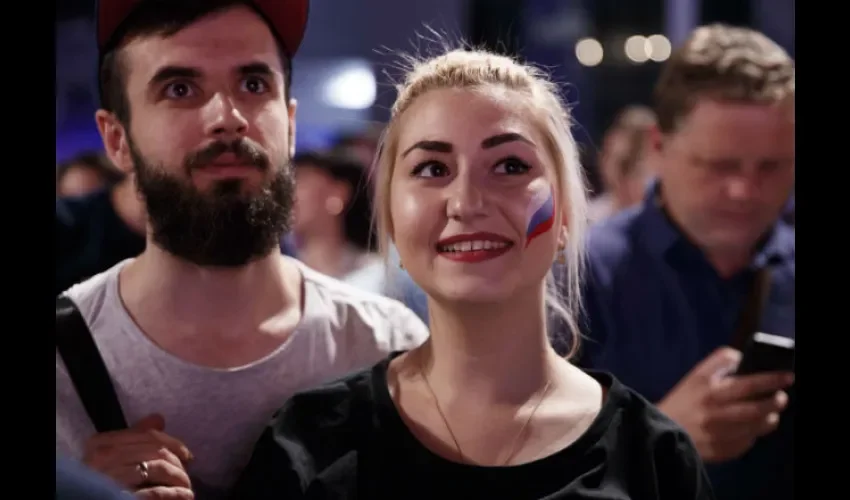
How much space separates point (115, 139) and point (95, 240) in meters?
0.18

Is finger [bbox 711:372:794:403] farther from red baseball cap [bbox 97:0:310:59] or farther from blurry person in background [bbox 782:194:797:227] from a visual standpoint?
red baseball cap [bbox 97:0:310:59]

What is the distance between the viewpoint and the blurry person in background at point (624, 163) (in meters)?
2.11

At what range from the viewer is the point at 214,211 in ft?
5.60

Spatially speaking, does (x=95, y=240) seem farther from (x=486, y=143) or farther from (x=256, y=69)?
(x=486, y=143)

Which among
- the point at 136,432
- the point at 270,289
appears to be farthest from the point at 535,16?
the point at 136,432

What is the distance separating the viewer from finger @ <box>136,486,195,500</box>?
5.40ft

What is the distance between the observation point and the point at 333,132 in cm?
184

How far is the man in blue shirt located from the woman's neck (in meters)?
0.28

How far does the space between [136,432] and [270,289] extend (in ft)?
0.98

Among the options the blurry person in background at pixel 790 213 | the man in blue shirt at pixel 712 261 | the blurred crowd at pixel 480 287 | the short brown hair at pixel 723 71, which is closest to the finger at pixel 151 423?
the blurred crowd at pixel 480 287

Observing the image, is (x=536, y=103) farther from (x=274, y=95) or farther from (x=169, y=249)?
(x=169, y=249)

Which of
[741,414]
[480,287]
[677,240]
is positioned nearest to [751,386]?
[741,414]
